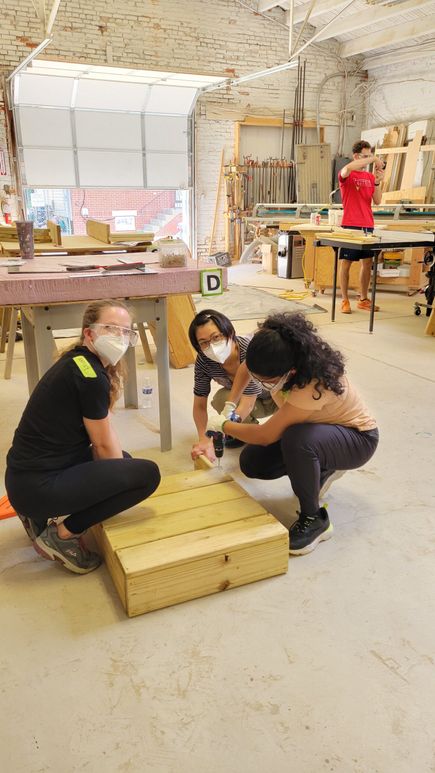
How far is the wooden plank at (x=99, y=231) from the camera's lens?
4.98m

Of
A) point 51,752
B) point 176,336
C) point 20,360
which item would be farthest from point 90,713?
point 20,360

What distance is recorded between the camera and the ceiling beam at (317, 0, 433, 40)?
8.65m

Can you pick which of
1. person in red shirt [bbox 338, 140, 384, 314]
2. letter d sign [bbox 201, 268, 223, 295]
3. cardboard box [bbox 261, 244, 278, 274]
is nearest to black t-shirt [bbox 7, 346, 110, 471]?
letter d sign [bbox 201, 268, 223, 295]

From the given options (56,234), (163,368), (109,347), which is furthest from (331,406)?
(56,234)

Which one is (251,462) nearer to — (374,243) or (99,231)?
(374,243)

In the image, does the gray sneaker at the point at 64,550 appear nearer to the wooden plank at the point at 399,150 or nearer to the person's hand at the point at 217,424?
the person's hand at the point at 217,424

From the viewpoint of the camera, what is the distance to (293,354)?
198 cm

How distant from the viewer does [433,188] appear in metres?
9.88

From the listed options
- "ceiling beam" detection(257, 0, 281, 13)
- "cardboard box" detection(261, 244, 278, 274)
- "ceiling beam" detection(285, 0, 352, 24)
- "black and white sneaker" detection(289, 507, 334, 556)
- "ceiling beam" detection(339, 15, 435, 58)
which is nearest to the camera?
"black and white sneaker" detection(289, 507, 334, 556)

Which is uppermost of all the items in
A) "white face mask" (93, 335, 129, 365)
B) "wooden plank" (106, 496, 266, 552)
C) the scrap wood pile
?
the scrap wood pile

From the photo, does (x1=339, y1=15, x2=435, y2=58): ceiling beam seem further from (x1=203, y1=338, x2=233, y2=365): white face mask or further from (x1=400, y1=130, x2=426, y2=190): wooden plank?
(x1=203, y1=338, x2=233, y2=365): white face mask

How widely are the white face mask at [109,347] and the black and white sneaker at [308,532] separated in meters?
0.93

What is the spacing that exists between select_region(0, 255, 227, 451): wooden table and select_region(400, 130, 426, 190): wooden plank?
8.66m

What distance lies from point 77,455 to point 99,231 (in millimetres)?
3653
